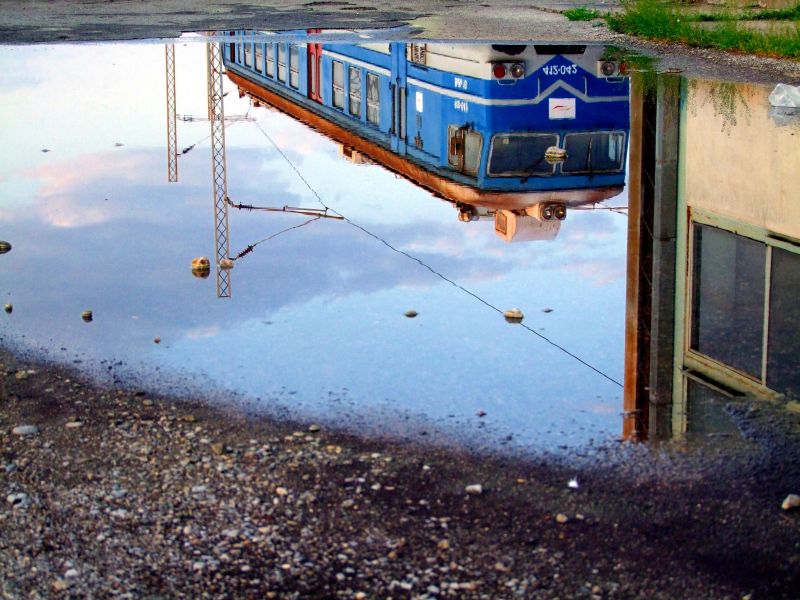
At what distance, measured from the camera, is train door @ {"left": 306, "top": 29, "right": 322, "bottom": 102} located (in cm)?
1622

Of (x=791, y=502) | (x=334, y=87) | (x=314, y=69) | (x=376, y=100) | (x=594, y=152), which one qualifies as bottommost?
(x=791, y=502)

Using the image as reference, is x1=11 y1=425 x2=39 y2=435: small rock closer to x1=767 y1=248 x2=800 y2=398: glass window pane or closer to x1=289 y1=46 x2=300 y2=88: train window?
x1=767 y1=248 x2=800 y2=398: glass window pane

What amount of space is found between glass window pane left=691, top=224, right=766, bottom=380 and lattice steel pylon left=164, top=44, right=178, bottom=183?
4.53 metres

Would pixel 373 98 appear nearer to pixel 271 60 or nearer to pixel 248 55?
pixel 271 60

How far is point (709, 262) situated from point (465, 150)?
4.34m

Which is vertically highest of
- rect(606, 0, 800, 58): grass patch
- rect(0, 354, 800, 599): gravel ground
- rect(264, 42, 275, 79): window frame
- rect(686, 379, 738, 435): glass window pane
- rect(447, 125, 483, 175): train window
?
rect(606, 0, 800, 58): grass patch

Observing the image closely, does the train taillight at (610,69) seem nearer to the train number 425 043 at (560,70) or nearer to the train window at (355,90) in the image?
the train number 425 043 at (560,70)

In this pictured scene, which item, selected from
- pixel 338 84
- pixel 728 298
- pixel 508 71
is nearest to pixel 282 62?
pixel 338 84

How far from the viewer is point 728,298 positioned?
6660mm

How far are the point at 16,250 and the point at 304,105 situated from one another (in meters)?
8.36

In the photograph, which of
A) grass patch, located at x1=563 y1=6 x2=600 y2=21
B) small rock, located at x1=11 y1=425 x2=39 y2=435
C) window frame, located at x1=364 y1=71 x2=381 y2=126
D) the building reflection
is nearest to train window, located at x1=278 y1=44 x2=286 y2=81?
window frame, located at x1=364 y1=71 x2=381 y2=126

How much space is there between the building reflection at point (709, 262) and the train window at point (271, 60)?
7.94m

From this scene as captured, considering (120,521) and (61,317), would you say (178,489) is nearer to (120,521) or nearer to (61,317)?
(120,521)

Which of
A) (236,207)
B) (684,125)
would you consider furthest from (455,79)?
(236,207)
